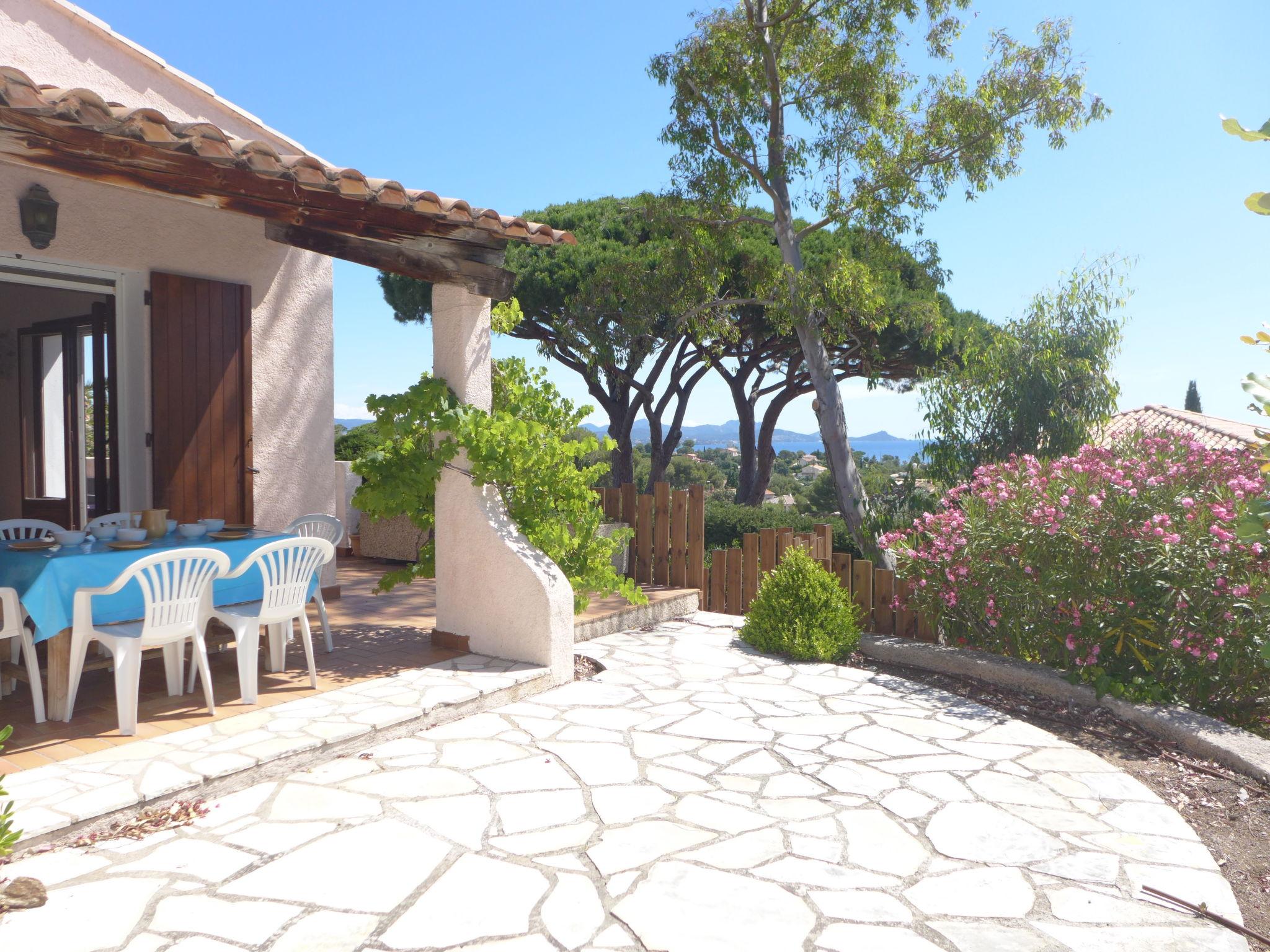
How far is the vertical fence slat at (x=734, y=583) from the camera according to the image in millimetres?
7777

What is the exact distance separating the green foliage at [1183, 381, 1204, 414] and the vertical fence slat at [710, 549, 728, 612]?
2937cm

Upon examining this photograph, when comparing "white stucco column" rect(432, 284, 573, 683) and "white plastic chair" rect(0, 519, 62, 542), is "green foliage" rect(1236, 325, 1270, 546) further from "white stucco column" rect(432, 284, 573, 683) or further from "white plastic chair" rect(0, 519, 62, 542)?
"white plastic chair" rect(0, 519, 62, 542)

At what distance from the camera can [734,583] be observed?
308 inches

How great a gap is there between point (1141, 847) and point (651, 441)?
1571 cm

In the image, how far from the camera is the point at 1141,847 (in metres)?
Answer: 3.15

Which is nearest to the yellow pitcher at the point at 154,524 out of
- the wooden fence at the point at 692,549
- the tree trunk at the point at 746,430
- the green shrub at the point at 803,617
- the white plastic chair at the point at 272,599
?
the white plastic chair at the point at 272,599

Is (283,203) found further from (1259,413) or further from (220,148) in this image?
(1259,413)

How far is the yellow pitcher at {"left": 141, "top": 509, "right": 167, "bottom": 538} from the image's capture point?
185 inches

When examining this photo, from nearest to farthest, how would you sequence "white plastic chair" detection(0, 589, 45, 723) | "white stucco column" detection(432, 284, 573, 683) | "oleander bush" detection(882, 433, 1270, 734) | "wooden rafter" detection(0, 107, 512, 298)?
"wooden rafter" detection(0, 107, 512, 298) < "white plastic chair" detection(0, 589, 45, 723) < "oleander bush" detection(882, 433, 1270, 734) < "white stucco column" detection(432, 284, 573, 683)

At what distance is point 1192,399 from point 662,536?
2998cm

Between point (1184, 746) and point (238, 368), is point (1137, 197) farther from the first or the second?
point (238, 368)

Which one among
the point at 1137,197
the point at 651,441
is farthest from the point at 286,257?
the point at 651,441

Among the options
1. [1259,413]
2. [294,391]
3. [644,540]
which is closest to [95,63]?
[294,391]

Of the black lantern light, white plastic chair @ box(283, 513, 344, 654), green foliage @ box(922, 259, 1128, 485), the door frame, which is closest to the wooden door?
the door frame
